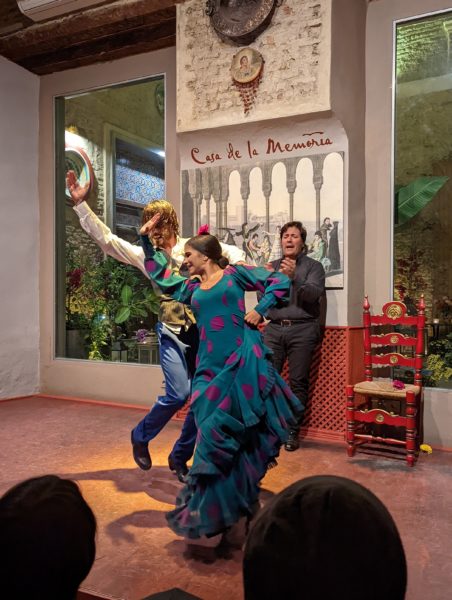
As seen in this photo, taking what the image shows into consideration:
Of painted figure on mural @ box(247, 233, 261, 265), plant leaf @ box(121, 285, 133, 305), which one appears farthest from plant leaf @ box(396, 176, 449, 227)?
plant leaf @ box(121, 285, 133, 305)

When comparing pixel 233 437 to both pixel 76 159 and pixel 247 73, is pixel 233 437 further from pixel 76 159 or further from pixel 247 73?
pixel 76 159

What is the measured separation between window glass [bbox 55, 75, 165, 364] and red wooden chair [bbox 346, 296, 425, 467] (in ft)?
7.64

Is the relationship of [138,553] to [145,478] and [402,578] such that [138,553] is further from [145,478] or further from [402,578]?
[402,578]

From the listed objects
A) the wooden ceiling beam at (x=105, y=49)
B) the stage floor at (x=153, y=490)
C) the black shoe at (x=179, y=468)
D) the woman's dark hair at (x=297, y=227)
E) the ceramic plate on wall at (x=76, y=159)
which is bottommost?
the stage floor at (x=153, y=490)

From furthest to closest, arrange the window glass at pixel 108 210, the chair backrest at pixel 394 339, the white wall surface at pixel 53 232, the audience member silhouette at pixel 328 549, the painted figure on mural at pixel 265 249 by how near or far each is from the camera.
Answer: the window glass at pixel 108 210
the white wall surface at pixel 53 232
the painted figure on mural at pixel 265 249
the chair backrest at pixel 394 339
the audience member silhouette at pixel 328 549

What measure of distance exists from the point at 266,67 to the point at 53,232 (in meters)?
3.20

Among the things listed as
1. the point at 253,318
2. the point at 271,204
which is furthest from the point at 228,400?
the point at 271,204

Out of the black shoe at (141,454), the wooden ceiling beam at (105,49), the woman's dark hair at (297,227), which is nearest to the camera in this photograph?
the black shoe at (141,454)

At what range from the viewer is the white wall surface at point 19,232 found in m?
6.09

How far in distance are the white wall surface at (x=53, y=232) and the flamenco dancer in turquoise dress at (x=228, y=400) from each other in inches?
119

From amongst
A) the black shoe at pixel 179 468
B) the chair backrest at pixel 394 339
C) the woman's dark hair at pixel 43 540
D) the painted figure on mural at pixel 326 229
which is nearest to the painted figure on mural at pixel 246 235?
the painted figure on mural at pixel 326 229

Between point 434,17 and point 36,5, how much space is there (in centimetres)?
358

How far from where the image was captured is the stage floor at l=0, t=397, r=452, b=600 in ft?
7.09

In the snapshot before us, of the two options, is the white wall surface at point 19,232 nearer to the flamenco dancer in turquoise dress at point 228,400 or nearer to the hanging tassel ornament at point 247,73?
the hanging tassel ornament at point 247,73
